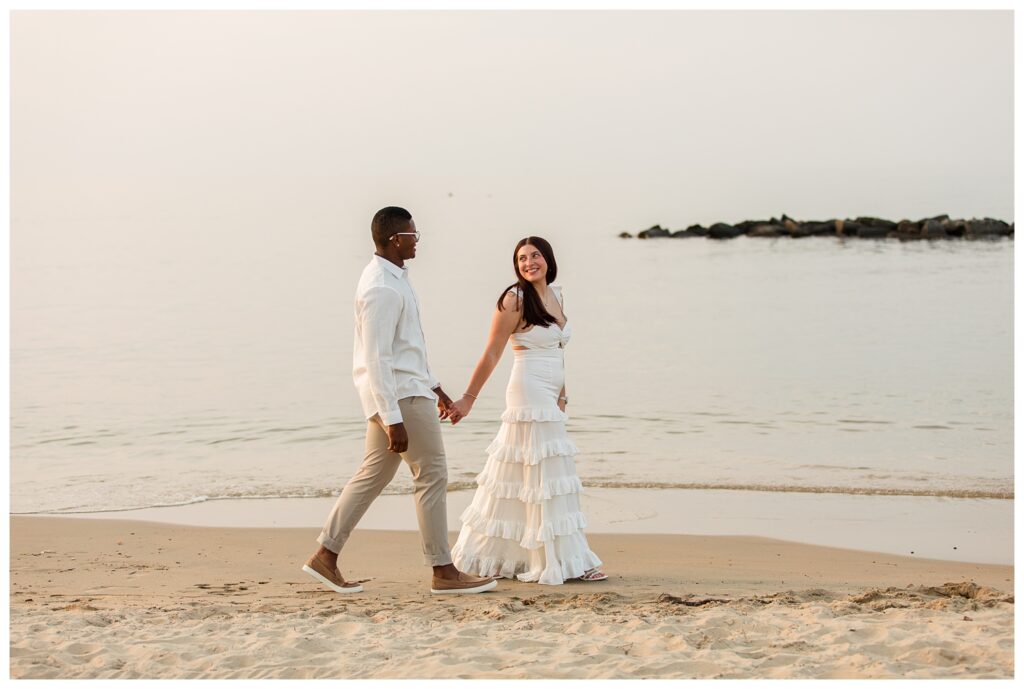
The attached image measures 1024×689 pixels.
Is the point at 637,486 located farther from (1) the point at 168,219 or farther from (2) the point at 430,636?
(1) the point at 168,219

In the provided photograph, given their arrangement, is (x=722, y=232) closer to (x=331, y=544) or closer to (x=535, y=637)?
(x=331, y=544)

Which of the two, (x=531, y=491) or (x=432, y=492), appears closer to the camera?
(x=432, y=492)

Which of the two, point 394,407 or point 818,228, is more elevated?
point 818,228

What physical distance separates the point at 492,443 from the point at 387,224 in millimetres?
1349

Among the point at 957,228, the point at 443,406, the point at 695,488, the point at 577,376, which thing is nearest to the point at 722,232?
the point at 957,228

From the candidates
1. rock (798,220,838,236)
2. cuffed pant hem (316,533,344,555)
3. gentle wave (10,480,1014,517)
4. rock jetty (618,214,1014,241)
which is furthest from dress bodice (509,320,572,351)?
rock (798,220,838,236)

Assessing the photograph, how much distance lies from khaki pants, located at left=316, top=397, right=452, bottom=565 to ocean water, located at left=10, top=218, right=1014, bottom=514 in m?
3.35

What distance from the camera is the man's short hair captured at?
19.4 feet

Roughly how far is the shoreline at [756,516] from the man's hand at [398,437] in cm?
235

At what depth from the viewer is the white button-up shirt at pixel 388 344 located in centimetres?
576

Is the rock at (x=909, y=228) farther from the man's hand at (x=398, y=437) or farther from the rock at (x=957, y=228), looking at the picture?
the man's hand at (x=398, y=437)

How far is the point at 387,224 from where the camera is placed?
5.93 m

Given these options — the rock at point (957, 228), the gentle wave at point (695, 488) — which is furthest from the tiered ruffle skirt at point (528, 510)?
the rock at point (957, 228)

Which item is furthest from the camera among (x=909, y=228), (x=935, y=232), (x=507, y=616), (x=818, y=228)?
(x=818, y=228)
